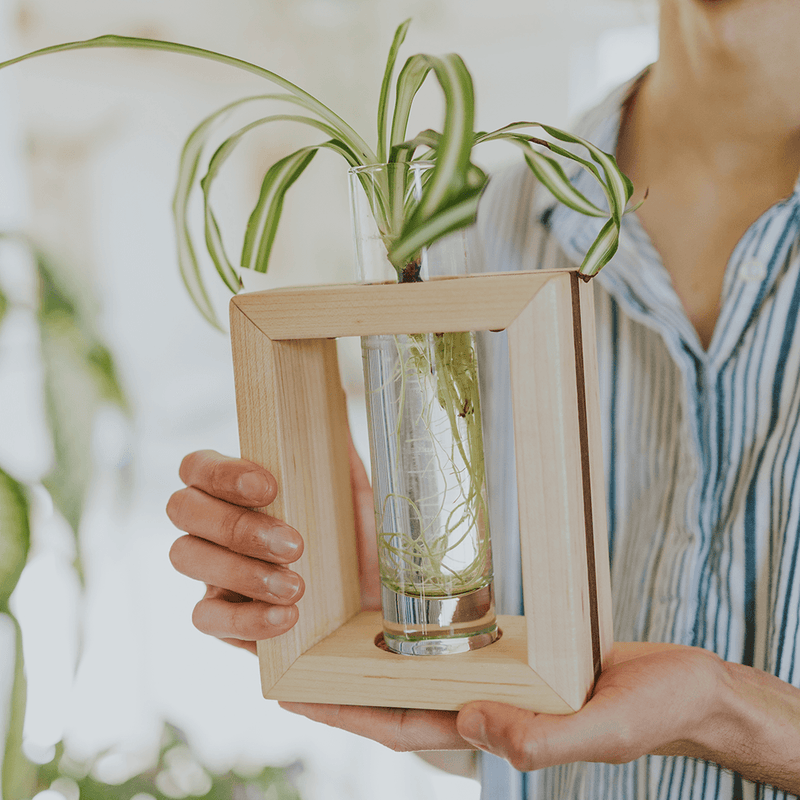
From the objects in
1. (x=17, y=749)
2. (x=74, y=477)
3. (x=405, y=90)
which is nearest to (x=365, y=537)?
(x=405, y=90)

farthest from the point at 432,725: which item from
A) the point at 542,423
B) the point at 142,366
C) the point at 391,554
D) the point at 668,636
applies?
the point at 142,366

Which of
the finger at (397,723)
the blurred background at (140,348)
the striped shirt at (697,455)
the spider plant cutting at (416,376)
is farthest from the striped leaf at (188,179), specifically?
the blurred background at (140,348)

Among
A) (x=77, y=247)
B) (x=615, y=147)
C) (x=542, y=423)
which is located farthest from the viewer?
(x=77, y=247)

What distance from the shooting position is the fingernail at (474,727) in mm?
478

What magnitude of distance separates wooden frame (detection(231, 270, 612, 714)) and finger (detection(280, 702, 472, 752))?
0.05m

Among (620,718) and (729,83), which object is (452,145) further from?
(729,83)

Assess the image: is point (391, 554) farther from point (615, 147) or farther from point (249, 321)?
point (615, 147)

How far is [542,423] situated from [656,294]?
0.39 meters

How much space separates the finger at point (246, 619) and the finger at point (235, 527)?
0.04 metres

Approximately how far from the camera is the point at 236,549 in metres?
0.56

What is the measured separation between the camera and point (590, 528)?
52cm

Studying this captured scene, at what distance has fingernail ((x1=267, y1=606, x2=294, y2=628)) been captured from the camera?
0.54 metres

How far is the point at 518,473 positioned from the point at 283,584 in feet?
0.61

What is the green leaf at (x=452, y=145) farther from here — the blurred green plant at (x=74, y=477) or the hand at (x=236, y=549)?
the blurred green plant at (x=74, y=477)
